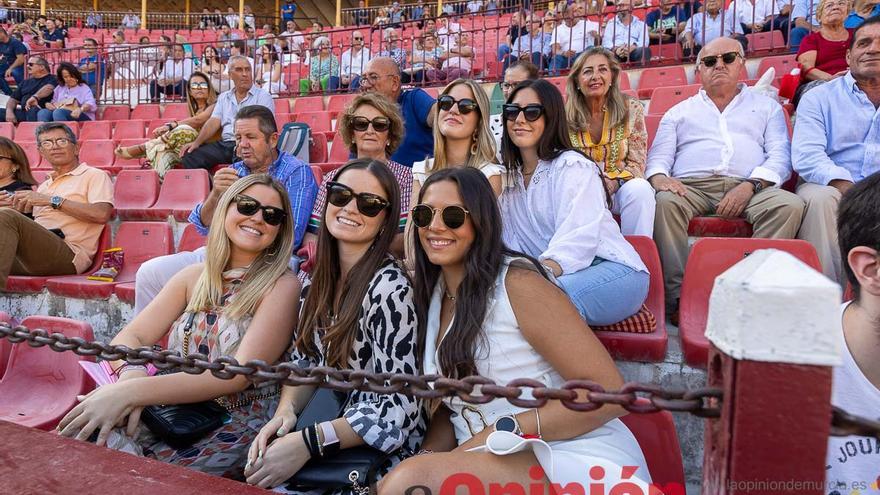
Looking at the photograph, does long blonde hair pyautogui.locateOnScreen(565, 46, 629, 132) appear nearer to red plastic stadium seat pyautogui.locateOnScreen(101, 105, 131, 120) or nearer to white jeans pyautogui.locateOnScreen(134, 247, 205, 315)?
white jeans pyautogui.locateOnScreen(134, 247, 205, 315)

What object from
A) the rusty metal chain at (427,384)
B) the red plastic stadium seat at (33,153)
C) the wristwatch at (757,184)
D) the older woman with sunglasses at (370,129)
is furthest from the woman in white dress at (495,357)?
the red plastic stadium seat at (33,153)

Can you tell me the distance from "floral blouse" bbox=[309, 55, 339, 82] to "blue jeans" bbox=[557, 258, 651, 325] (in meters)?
8.16

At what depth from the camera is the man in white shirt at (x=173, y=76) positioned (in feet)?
33.0

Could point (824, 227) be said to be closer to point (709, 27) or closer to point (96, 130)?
point (709, 27)

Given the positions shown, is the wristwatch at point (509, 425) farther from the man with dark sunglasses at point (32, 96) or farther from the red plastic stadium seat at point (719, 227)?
the man with dark sunglasses at point (32, 96)

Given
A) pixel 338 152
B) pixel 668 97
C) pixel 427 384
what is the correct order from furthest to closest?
1. pixel 338 152
2. pixel 668 97
3. pixel 427 384

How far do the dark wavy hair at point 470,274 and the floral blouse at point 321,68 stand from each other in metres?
8.27

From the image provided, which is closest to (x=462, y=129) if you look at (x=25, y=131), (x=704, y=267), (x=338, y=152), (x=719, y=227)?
(x=704, y=267)

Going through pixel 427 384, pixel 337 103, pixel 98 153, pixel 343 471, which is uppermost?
pixel 337 103

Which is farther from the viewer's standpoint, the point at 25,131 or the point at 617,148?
the point at 25,131

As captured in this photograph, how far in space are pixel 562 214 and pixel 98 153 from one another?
6761 millimetres

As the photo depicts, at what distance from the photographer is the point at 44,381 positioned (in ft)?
9.21

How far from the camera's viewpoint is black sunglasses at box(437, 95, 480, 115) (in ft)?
8.51

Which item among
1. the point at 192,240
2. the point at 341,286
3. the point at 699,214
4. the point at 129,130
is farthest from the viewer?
the point at 129,130
